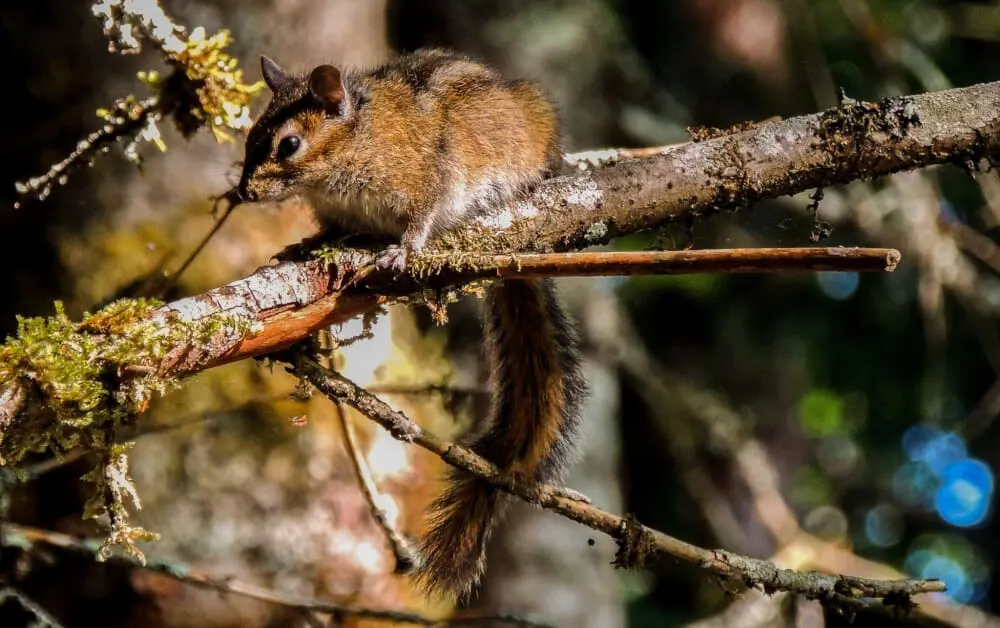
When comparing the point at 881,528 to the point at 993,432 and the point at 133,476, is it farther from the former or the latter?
the point at 133,476

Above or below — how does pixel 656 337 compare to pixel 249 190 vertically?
above

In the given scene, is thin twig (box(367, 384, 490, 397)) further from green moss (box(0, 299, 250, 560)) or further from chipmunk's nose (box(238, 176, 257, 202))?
green moss (box(0, 299, 250, 560))

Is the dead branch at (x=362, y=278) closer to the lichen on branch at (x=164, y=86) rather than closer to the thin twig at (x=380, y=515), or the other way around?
the thin twig at (x=380, y=515)

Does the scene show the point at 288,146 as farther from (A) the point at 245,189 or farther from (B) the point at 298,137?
(A) the point at 245,189

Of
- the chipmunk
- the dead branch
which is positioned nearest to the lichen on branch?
the chipmunk

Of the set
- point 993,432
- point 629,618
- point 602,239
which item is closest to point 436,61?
point 602,239

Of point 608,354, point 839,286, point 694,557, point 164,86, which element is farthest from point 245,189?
point 839,286

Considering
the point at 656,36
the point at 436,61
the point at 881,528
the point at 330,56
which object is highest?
the point at 656,36

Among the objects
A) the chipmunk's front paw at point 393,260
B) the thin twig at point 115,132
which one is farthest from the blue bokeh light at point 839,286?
the thin twig at point 115,132
